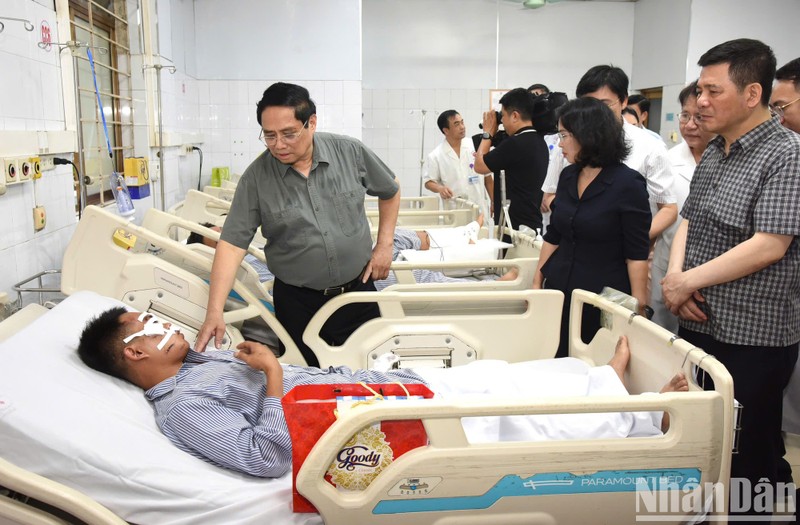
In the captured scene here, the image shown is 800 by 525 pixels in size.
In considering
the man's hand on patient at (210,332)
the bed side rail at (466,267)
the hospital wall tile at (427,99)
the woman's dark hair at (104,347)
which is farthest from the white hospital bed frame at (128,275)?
the hospital wall tile at (427,99)

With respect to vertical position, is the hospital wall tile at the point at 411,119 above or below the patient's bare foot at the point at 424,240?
above

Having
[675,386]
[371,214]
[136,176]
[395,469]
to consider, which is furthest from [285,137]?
[371,214]

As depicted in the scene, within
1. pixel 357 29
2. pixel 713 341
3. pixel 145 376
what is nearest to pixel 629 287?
pixel 713 341

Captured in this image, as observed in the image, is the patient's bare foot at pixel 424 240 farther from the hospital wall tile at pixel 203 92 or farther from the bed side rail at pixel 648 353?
the hospital wall tile at pixel 203 92

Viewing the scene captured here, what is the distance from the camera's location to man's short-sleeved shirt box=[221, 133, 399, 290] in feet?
7.98

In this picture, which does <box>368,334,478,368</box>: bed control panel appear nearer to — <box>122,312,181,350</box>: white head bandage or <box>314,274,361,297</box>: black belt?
<box>314,274,361,297</box>: black belt

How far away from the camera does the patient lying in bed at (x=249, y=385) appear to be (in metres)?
1.67

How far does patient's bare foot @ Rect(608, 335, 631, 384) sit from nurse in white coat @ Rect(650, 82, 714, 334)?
0.72 meters

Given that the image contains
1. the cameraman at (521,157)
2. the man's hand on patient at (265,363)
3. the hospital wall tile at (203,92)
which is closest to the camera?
the man's hand on patient at (265,363)

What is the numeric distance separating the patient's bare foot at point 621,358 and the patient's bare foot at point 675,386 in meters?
0.27

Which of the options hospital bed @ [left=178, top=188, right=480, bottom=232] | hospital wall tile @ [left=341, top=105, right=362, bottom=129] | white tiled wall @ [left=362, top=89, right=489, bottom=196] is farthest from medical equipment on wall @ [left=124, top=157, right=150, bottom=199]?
white tiled wall @ [left=362, top=89, right=489, bottom=196]

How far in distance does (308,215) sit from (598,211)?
1.11 meters

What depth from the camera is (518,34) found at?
8328 mm

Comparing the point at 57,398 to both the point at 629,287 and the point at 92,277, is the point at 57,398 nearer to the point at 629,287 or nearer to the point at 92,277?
the point at 92,277
